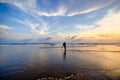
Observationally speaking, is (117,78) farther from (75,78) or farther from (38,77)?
(38,77)

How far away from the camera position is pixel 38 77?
8070 mm

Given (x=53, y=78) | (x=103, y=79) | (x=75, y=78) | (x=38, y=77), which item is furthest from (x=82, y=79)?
(x=38, y=77)

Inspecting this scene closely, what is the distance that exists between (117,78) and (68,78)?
286cm

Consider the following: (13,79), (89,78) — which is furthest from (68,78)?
(13,79)

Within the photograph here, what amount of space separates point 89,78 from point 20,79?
3985mm

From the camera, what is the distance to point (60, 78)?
26.2ft

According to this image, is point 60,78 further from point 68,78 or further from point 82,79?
point 82,79

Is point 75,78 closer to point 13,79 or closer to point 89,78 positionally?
point 89,78

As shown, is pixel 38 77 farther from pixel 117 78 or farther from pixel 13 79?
pixel 117 78

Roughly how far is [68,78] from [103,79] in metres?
2.00

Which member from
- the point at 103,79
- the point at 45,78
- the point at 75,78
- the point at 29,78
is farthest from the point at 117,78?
the point at 29,78

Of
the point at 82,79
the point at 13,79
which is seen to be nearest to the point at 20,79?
the point at 13,79

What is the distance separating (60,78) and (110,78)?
9.61ft

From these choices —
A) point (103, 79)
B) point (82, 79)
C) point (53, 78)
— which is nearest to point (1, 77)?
point (53, 78)
